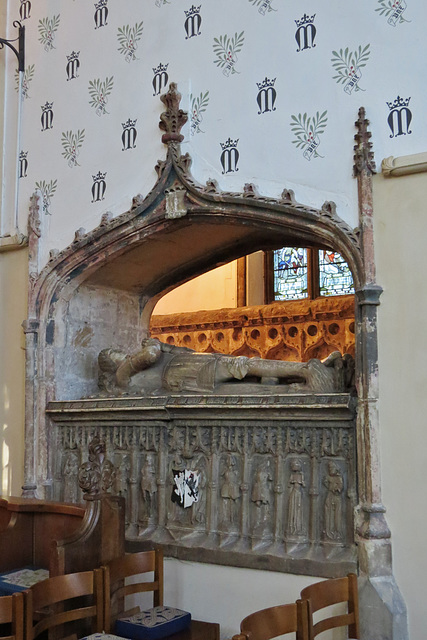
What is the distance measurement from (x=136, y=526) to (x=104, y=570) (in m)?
1.64

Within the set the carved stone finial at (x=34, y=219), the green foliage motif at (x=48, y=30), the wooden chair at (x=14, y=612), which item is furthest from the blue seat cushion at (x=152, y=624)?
the green foliage motif at (x=48, y=30)

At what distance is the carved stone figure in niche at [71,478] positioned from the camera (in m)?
5.34

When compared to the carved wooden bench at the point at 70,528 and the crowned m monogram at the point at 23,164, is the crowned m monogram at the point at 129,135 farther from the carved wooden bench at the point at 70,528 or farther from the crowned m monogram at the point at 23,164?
the carved wooden bench at the point at 70,528

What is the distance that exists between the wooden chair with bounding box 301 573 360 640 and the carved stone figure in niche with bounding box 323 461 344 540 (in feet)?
2.81

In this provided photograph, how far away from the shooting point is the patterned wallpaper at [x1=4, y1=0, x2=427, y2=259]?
4352 mm

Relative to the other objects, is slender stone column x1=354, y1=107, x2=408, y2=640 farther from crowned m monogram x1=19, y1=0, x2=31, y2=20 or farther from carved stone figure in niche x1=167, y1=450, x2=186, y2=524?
crowned m monogram x1=19, y1=0, x2=31, y2=20

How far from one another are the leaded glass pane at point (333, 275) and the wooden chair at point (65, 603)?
193 inches

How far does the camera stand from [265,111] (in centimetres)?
477

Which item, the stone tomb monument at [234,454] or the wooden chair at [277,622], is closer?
the wooden chair at [277,622]

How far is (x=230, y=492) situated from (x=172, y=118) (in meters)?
2.52

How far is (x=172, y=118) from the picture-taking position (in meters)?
5.10

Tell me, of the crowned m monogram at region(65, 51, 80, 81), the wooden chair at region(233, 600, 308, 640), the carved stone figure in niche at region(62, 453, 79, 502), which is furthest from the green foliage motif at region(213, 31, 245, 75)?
the wooden chair at region(233, 600, 308, 640)

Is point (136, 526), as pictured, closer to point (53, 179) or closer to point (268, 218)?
point (268, 218)

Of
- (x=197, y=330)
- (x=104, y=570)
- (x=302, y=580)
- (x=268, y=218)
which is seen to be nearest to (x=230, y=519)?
(x=302, y=580)
